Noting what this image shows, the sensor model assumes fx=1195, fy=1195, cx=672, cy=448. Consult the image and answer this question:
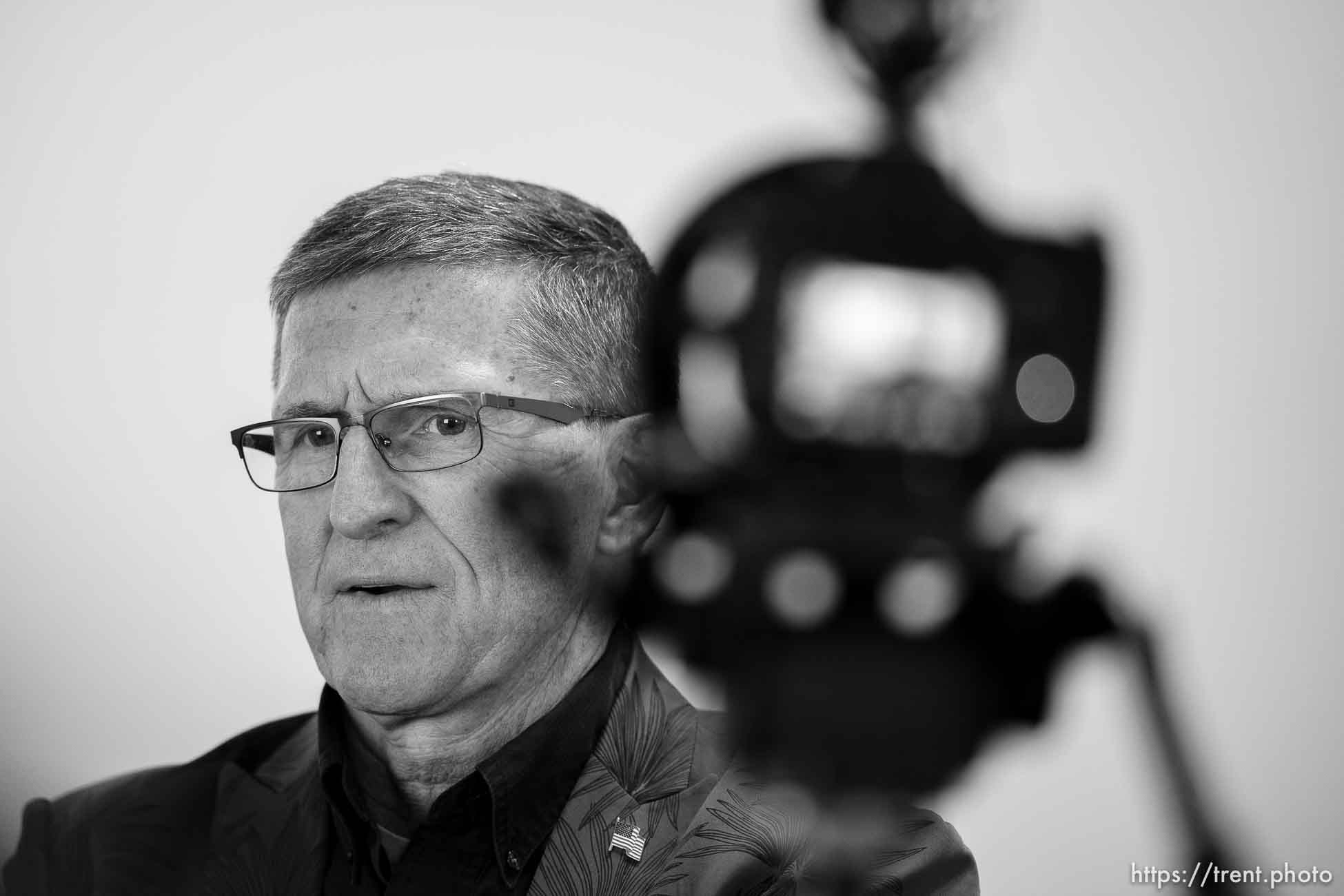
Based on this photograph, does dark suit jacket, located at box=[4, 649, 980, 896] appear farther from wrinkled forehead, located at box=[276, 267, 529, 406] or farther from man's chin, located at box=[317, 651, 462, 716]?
wrinkled forehead, located at box=[276, 267, 529, 406]

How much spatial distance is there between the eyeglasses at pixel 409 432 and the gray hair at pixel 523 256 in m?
0.06

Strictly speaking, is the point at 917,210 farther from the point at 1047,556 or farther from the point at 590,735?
the point at 590,735

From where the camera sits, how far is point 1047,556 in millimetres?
409

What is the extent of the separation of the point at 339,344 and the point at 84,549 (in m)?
0.89

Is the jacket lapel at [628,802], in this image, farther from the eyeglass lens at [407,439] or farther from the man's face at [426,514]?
the eyeglass lens at [407,439]

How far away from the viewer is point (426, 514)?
1017 mm

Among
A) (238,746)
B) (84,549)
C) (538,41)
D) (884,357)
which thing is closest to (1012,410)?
(884,357)

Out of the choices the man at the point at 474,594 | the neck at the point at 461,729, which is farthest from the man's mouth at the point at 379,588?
the neck at the point at 461,729

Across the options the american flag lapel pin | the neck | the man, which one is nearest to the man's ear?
the man

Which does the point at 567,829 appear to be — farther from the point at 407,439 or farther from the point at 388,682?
the point at 407,439

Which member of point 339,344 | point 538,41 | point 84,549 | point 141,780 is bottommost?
point 141,780

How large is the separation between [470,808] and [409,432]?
338mm

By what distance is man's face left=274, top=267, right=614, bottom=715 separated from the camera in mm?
1013

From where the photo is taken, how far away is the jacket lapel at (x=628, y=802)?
101cm
